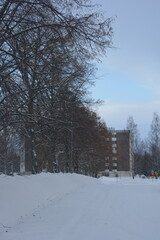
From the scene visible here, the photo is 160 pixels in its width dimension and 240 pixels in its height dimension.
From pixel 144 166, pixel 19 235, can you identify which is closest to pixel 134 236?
pixel 19 235

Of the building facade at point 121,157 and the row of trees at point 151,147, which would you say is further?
the building facade at point 121,157

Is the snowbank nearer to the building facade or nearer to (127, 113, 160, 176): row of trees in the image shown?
(127, 113, 160, 176): row of trees

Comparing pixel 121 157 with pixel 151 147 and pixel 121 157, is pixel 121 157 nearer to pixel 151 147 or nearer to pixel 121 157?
pixel 121 157

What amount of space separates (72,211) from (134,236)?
4.40 m

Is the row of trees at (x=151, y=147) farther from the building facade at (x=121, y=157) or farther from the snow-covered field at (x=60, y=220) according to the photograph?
the snow-covered field at (x=60, y=220)

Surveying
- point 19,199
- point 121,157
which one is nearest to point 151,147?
point 121,157

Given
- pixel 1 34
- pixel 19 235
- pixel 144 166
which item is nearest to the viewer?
pixel 19 235

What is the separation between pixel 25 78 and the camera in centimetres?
1256

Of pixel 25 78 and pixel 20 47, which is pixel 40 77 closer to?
pixel 25 78

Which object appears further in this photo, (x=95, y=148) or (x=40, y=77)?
(x=95, y=148)

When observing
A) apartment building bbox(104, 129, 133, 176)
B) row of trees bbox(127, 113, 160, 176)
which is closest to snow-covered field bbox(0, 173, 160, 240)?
row of trees bbox(127, 113, 160, 176)

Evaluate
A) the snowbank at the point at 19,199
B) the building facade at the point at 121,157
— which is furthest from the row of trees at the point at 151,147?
the snowbank at the point at 19,199

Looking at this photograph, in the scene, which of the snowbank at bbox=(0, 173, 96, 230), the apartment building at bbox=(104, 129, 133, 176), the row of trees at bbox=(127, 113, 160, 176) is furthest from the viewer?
the apartment building at bbox=(104, 129, 133, 176)

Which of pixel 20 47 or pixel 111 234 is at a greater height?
pixel 20 47
